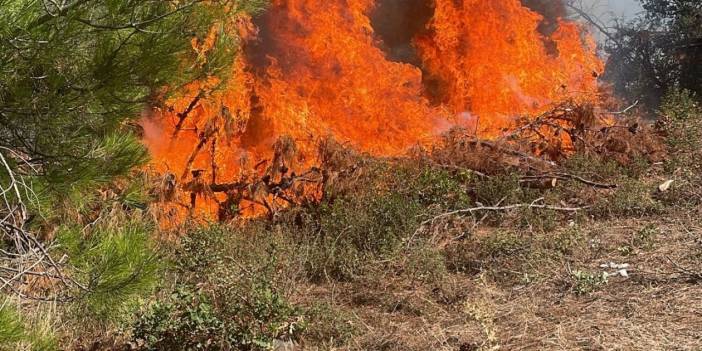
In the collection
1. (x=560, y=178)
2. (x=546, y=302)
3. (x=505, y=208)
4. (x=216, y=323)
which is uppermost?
(x=560, y=178)

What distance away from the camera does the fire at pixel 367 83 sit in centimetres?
800

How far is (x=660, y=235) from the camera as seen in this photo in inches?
238

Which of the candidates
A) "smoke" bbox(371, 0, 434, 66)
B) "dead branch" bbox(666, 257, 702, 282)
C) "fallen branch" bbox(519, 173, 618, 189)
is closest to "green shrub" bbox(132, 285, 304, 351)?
"dead branch" bbox(666, 257, 702, 282)

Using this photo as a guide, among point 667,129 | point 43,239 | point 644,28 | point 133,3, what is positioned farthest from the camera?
point 644,28

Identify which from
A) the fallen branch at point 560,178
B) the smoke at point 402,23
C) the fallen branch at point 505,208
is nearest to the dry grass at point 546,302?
the fallen branch at point 505,208

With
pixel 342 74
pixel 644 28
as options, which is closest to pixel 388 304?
pixel 342 74

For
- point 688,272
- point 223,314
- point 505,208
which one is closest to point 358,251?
point 505,208

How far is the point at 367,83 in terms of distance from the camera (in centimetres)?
912

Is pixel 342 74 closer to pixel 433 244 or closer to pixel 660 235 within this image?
pixel 433 244

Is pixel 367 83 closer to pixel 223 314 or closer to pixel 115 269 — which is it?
pixel 223 314

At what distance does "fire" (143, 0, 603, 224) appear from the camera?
26.2ft

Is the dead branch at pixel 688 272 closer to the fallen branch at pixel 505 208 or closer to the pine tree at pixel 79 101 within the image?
the fallen branch at pixel 505 208

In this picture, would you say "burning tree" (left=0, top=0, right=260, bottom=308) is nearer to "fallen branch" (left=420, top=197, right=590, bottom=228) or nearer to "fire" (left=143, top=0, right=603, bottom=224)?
"fire" (left=143, top=0, right=603, bottom=224)

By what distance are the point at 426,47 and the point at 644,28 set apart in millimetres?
6487
